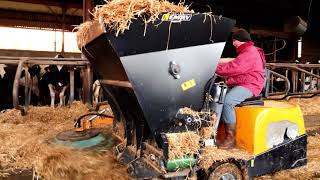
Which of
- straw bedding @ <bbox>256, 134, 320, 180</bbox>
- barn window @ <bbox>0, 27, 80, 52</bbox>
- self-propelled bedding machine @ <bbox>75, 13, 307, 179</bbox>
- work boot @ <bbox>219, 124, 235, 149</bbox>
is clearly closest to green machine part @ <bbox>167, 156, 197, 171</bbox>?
self-propelled bedding machine @ <bbox>75, 13, 307, 179</bbox>

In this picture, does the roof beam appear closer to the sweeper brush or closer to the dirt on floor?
the dirt on floor

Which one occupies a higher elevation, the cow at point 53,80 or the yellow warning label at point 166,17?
the yellow warning label at point 166,17

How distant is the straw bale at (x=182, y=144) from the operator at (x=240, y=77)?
479mm

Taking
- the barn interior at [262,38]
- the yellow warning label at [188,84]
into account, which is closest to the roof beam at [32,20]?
the barn interior at [262,38]

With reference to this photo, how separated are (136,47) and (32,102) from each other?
5962 mm

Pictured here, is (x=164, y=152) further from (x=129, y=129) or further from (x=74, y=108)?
(x=74, y=108)

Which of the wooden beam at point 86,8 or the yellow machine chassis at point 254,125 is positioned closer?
the yellow machine chassis at point 254,125

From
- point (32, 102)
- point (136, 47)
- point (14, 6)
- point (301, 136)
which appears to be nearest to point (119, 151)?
point (136, 47)

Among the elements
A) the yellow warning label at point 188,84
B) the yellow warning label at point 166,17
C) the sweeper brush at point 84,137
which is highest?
the yellow warning label at point 166,17

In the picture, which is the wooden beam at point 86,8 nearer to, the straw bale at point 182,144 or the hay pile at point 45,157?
the hay pile at point 45,157

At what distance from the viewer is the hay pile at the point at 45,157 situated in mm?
4078

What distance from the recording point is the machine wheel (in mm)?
3789

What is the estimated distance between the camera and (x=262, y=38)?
17516mm

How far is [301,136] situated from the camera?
14.7 ft
